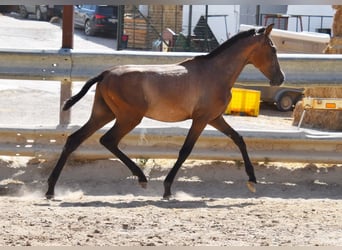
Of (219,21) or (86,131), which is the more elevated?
(86,131)

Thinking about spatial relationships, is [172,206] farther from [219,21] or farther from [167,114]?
[219,21]

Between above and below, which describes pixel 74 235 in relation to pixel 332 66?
below

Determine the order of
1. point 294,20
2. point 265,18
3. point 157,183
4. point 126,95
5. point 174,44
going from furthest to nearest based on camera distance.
A: point 294,20
point 174,44
point 265,18
point 157,183
point 126,95

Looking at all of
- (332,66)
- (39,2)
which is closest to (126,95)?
(332,66)

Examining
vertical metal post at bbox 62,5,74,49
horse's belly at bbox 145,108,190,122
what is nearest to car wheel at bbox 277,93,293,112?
vertical metal post at bbox 62,5,74,49

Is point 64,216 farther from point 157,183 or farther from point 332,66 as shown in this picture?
point 332,66

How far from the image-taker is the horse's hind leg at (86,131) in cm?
836

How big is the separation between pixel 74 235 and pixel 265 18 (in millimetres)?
19946

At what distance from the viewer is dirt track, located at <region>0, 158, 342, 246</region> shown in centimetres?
586

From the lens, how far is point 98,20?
103 feet

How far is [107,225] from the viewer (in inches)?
244

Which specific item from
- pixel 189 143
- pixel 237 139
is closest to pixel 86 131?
pixel 189 143

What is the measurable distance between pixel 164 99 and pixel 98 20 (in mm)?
23504

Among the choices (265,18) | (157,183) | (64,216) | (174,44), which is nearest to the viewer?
(64,216)
